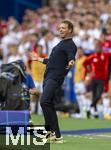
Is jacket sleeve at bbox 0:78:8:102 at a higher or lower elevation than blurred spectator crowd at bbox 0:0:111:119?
lower

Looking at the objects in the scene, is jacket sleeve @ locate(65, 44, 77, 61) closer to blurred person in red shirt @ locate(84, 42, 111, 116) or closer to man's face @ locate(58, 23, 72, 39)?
man's face @ locate(58, 23, 72, 39)

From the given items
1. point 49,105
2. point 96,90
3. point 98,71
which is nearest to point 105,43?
point 98,71

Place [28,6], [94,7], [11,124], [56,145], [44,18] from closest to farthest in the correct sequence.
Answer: [56,145], [11,124], [94,7], [44,18], [28,6]

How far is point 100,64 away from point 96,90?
765mm

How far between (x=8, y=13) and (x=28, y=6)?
945 mm

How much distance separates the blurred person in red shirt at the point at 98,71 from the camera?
19.1 metres

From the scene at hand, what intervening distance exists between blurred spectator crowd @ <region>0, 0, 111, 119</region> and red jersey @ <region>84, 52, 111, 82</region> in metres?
0.03

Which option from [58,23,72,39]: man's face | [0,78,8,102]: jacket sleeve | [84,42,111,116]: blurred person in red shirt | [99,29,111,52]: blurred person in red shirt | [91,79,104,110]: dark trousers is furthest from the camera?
[99,29,111,52]: blurred person in red shirt

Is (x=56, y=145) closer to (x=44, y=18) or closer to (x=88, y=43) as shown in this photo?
(x=88, y=43)

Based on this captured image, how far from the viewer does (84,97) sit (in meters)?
19.8

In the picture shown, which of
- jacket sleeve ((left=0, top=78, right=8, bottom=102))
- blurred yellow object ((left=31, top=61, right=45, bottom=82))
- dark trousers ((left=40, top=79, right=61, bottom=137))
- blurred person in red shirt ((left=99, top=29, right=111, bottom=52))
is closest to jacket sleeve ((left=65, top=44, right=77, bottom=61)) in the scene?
dark trousers ((left=40, top=79, right=61, bottom=137))

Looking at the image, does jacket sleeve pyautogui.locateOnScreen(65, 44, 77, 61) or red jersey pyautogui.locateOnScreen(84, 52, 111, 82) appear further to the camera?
red jersey pyautogui.locateOnScreen(84, 52, 111, 82)

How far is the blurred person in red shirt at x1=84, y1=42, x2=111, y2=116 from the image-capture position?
62.5 feet

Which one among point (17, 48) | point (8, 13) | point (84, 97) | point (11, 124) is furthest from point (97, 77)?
point (8, 13)
